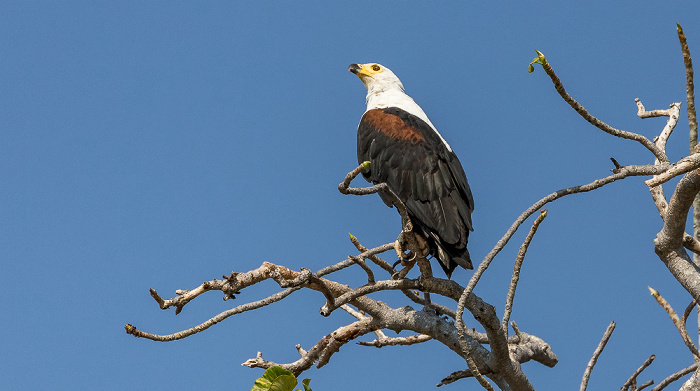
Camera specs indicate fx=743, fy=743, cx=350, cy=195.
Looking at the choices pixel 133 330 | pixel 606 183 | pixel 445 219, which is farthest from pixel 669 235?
pixel 133 330

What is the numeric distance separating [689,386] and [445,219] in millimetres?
1618

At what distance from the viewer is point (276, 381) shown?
10.1ft

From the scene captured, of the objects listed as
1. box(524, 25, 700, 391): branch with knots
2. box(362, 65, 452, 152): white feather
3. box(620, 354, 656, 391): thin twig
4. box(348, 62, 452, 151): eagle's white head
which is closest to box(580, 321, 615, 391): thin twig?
box(524, 25, 700, 391): branch with knots

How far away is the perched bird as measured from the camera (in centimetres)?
Answer: 446

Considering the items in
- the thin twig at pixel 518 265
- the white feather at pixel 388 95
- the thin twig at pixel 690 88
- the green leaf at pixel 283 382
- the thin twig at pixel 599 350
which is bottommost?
the thin twig at pixel 599 350

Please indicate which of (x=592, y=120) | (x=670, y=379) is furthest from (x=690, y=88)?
(x=670, y=379)

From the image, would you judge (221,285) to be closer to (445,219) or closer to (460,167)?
(445,219)

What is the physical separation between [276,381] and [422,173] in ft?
7.39

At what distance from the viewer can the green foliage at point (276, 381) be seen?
308 centimetres

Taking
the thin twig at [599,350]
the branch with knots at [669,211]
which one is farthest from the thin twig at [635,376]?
the thin twig at [599,350]

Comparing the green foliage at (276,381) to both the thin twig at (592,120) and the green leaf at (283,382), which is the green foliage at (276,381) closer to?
the green leaf at (283,382)

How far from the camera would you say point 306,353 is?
403 cm

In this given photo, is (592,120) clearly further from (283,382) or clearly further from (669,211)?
(283,382)

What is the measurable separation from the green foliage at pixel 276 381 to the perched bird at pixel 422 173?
4.87 feet
